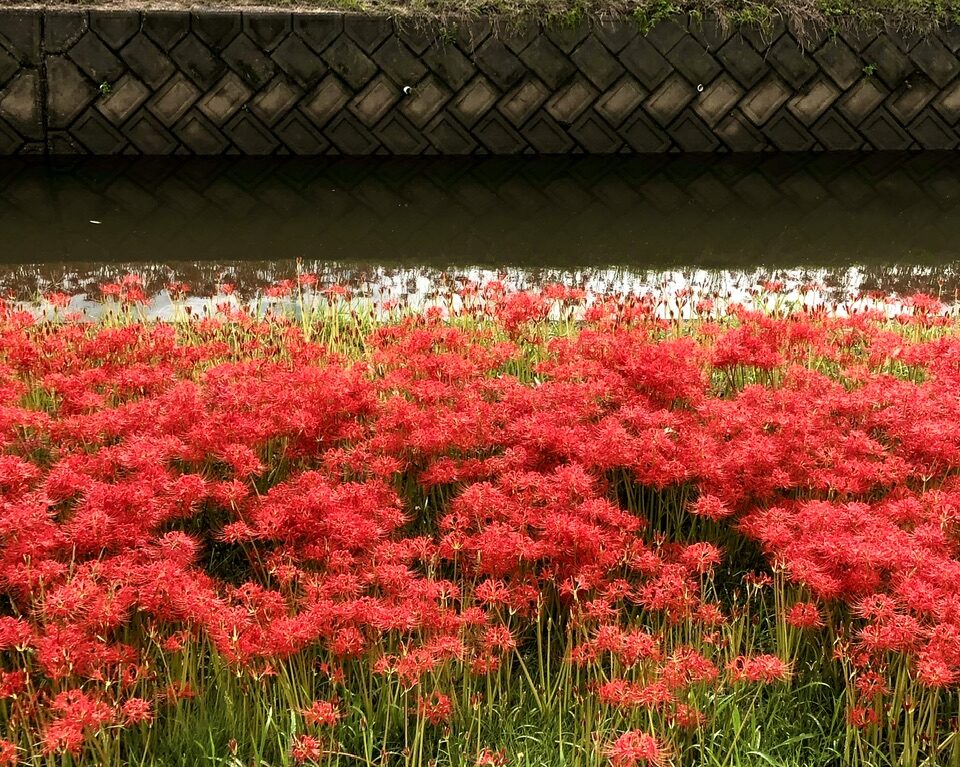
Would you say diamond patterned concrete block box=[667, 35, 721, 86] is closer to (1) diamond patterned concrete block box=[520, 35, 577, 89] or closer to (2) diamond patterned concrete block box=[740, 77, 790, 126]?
(2) diamond patterned concrete block box=[740, 77, 790, 126]

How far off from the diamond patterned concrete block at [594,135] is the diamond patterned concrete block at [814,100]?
143 cm

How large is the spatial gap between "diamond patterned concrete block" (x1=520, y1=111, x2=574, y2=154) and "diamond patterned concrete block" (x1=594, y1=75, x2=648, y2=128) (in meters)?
0.33

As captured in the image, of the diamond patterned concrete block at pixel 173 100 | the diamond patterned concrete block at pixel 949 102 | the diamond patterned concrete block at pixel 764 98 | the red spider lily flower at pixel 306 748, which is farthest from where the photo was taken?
the diamond patterned concrete block at pixel 949 102

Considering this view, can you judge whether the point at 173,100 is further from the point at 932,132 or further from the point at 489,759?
the point at 489,759

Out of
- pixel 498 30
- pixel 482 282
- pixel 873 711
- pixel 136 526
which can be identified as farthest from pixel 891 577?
pixel 498 30

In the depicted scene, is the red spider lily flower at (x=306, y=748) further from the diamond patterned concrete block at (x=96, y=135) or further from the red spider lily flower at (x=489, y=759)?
the diamond patterned concrete block at (x=96, y=135)

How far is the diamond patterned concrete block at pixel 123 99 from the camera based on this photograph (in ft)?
25.1

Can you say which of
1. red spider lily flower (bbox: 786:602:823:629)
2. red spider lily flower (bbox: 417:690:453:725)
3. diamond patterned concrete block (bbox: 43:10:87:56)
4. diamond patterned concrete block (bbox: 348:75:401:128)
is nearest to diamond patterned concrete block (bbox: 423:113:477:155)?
diamond patterned concrete block (bbox: 348:75:401:128)

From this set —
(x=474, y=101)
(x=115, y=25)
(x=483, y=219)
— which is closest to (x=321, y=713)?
(x=483, y=219)

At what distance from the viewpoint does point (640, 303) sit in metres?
4.06

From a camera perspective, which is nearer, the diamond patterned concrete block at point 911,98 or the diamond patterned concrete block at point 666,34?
the diamond patterned concrete block at point 666,34

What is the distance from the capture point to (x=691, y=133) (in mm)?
8453

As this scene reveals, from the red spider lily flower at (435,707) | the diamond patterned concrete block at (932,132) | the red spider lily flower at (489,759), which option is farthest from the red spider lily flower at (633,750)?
the diamond patterned concrete block at (932,132)

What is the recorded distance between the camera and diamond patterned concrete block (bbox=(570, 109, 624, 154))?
8.28 meters
